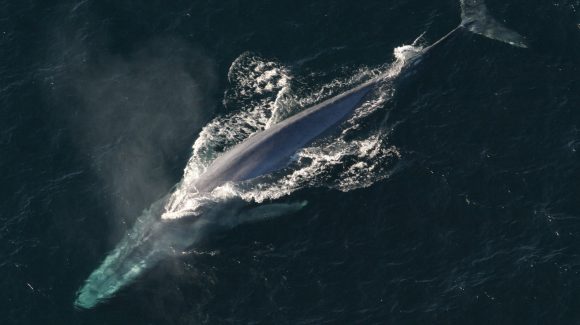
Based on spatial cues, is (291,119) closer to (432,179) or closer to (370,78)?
(370,78)

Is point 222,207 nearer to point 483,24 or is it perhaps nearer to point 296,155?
point 296,155

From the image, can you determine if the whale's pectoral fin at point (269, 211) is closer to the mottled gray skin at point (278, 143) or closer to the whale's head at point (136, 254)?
the mottled gray skin at point (278, 143)

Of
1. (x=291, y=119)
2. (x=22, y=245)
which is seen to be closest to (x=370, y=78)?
(x=291, y=119)

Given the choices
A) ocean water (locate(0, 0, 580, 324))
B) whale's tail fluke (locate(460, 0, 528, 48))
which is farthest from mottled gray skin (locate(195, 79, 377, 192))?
whale's tail fluke (locate(460, 0, 528, 48))

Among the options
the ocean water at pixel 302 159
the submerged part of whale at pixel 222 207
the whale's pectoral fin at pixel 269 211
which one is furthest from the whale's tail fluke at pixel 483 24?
the whale's pectoral fin at pixel 269 211

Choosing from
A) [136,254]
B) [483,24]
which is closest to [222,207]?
[136,254]

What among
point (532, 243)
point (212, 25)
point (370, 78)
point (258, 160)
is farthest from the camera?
point (212, 25)
